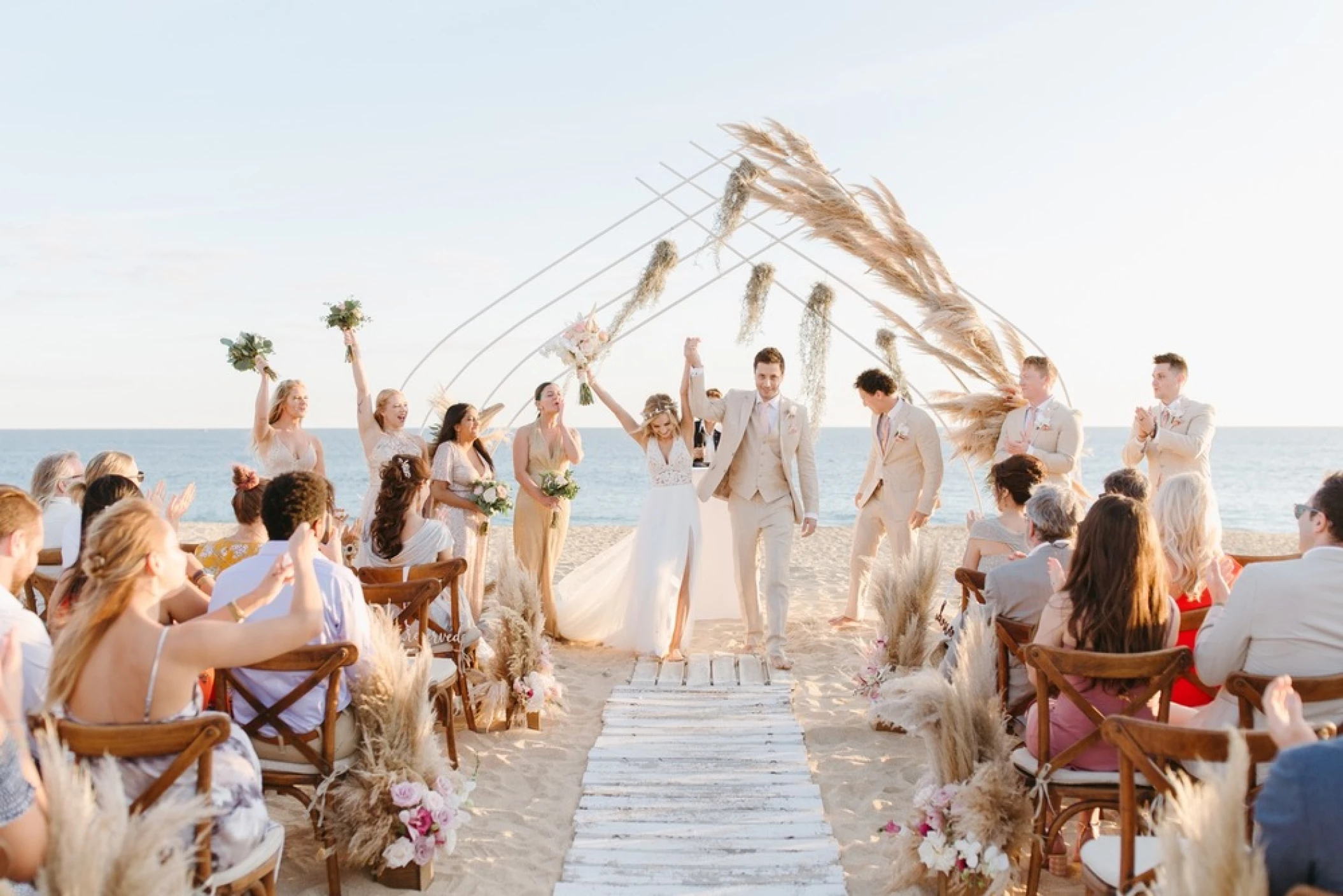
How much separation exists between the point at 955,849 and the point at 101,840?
2.63m

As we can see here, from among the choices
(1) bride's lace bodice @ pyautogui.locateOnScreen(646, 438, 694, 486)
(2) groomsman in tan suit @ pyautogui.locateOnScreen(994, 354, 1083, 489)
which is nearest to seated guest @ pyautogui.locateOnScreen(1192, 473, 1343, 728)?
(2) groomsman in tan suit @ pyautogui.locateOnScreen(994, 354, 1083, 489)

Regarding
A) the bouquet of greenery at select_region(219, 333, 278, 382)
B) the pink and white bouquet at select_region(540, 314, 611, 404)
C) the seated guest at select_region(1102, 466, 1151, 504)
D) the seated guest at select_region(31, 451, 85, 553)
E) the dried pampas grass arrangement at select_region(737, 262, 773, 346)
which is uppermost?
the dried pampas grass arrangement at select_region(737, 262, 773, 346)

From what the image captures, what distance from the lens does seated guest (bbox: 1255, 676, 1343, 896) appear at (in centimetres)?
190

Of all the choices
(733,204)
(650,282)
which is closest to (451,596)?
(650,282)

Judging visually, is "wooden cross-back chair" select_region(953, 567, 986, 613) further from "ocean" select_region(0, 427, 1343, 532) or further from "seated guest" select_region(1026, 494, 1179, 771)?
"ocean" select_region(0, 427, 1343, 532)

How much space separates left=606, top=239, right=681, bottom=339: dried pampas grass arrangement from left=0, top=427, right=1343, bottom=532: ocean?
3.10 meters

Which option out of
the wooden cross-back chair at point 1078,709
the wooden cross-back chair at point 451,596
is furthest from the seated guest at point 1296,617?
the wooden cross-back chair at point 451,596

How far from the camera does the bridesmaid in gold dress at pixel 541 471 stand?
300 inches

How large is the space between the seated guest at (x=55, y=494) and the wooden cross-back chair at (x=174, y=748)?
3.30m

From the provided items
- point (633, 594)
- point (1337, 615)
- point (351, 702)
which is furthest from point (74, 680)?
point (633, 594)

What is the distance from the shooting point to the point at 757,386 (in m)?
7.53

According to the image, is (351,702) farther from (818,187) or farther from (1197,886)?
(818,187)

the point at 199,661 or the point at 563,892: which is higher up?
the point at 199,661

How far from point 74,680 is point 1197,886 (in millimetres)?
2665
